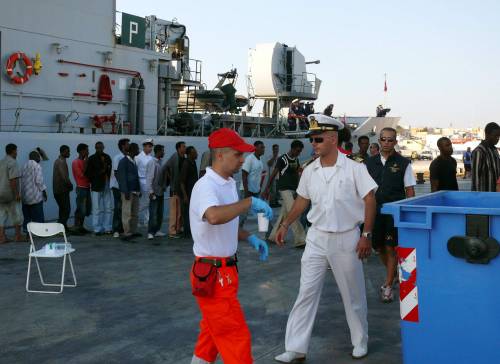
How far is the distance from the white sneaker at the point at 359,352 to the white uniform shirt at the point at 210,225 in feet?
5.65

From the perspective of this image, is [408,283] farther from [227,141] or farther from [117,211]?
[117,211]

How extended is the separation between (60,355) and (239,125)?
1754cm

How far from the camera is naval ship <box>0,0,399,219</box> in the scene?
572 inches

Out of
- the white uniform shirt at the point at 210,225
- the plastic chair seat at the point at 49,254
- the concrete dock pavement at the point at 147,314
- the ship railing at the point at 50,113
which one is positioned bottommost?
the concrete dock pavement at the point at 147,314

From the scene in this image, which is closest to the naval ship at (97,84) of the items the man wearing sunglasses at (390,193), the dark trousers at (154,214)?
the dark trousers at (154,214)

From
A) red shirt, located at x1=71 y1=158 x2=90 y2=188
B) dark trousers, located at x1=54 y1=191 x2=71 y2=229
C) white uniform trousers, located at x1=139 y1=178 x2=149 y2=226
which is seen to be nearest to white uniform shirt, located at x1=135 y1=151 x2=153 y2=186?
white uniform trousers, located at x1=139 y1=178 x2=149 y2=226

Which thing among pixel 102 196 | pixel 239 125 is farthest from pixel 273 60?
pixel 102 196

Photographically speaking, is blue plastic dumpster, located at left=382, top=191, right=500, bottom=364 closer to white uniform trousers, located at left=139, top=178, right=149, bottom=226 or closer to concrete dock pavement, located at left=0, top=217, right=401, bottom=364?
concrete dock pavement, located at left=0, top=217, right=401, bottom=364

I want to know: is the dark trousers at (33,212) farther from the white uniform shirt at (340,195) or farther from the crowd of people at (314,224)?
the white uniform shirt at (340,195)

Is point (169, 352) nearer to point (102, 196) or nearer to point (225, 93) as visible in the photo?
point (102, 196)

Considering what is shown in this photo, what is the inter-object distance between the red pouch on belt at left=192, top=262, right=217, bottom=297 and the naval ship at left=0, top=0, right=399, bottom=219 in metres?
10.2

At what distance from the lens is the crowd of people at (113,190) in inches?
437

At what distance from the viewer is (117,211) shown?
472 inches

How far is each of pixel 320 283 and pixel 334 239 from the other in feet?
1.22
